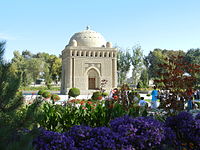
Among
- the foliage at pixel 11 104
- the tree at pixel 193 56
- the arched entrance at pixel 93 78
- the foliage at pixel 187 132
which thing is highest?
the tree at pixel 193 56

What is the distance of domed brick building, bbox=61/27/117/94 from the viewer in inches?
989

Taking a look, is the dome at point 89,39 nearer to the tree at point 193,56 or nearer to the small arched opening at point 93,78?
the small arched opening at point 93,78

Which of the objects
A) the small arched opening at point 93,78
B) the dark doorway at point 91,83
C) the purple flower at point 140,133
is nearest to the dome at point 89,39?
the small arched opening at point 93,78

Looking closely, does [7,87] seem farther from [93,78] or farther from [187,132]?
[93,78]

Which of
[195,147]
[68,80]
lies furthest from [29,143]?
[68,80]

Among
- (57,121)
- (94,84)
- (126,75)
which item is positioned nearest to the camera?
(57,121)

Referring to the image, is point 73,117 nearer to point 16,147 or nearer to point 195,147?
point 195,147

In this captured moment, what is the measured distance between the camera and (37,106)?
3.14 meters

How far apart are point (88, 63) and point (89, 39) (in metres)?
3.03

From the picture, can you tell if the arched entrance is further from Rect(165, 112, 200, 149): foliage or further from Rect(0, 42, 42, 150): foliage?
Rect(0, 42, 42, 150): foliage

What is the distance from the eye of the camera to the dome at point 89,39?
26.4 m

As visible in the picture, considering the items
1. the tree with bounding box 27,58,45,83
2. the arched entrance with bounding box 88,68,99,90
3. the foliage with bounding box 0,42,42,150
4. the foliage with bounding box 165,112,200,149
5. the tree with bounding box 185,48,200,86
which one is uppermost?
the tree with bounding box 185,48,200,86

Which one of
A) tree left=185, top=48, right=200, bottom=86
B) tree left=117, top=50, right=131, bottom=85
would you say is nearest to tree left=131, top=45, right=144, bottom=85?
tree left=117, top=50, right=131, bottom=85

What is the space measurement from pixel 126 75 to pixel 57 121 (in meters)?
29.9
